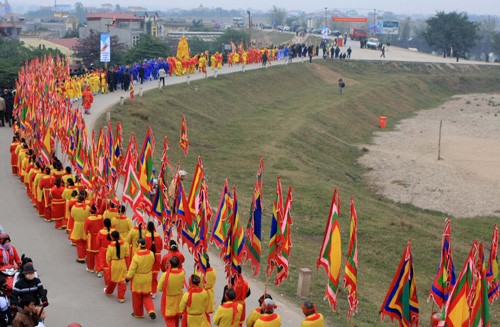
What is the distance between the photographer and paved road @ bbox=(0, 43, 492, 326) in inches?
499

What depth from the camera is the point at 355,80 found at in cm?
6125

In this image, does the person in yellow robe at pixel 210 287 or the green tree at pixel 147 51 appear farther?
the green tree at pixel 147 51

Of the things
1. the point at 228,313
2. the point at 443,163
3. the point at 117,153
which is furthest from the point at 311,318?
the point at 443,163

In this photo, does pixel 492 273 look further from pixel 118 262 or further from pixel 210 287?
pixel 118 262

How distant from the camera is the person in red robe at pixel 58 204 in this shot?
1684cm

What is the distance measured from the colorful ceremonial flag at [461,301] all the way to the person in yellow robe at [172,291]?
392 cm

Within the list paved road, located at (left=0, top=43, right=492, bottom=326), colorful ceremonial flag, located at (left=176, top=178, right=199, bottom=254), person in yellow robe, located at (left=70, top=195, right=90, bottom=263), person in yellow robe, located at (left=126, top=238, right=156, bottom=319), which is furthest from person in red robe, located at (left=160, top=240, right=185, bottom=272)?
person in yellow robe, located at (left=70, top=195, right=90, bottom=263)

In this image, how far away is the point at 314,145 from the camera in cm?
3603

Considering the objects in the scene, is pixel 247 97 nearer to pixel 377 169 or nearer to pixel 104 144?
pixel 377 169

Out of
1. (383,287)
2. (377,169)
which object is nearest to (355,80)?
(377,169)

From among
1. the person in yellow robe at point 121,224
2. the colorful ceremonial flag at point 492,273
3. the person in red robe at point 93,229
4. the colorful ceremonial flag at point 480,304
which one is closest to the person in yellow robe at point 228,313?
the colorful ceremonial flag at point 480,304

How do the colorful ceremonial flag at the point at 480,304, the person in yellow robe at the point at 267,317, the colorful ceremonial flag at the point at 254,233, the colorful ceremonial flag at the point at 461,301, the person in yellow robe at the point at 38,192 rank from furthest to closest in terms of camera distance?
the person in yellow robe at the point at 38,192 < the colorful ceremonial flag at the point at 254,233 < the person in yellow robe at the point at 267,317 < the colorful ceremonial flag at the point at 480,304 < the colorful ceremonial flag at the point at 461,301

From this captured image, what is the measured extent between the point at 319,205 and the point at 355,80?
3849cm

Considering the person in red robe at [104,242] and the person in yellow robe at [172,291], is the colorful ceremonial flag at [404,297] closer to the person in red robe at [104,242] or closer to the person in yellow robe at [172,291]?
the person in yellow robe at [172,291]
